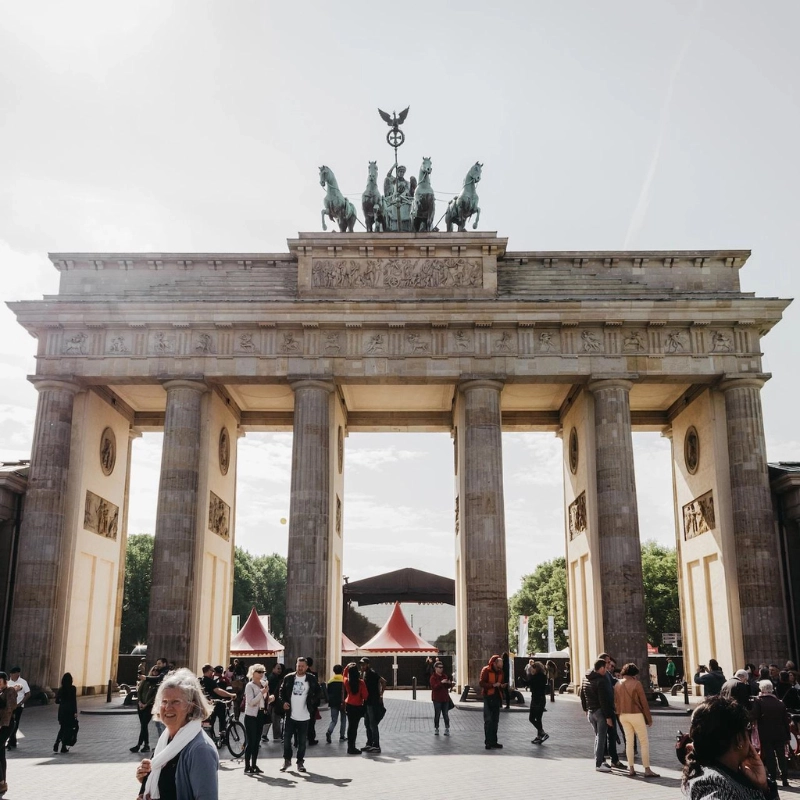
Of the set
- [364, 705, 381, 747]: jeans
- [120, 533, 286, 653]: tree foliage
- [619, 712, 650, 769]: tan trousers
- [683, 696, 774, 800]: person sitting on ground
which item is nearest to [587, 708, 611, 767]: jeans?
[619, 712, 650, 769]: tan trousers

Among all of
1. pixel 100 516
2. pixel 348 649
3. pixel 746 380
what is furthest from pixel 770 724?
pixel 348 649

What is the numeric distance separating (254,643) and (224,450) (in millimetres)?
10647

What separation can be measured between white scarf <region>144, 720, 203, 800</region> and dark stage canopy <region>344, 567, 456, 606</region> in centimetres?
4732

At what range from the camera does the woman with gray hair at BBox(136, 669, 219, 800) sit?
544cm

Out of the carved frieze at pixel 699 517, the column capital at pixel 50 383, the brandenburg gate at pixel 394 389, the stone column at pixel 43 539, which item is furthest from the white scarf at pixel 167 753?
the carved frieze at pixel 699 517

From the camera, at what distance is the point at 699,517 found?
38594 millimetres

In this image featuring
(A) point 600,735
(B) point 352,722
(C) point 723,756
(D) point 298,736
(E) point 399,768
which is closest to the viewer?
(C) point 723,756

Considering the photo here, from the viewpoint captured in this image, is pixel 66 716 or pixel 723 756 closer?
pixel 723 756

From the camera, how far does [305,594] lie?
110 feet

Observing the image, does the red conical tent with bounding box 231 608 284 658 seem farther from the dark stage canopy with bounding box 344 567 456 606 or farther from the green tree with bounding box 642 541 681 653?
the green tree with bounding box 642 541 681 653

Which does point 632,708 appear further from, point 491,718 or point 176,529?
point 176,529

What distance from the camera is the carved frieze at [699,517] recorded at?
1463 inches

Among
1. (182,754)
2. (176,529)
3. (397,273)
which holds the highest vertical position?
(397,273)

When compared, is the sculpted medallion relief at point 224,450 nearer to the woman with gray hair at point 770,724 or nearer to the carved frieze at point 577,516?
the carved frieze at point 577,516
